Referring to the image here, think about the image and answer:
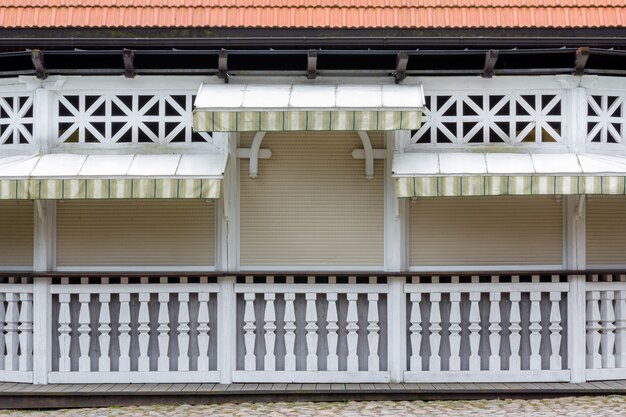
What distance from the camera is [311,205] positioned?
8.77 m

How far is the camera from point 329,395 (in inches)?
329

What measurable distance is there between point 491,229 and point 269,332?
2.45m

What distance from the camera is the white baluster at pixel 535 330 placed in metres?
8.63

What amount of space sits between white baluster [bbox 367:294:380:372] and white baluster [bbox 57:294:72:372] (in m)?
2.97

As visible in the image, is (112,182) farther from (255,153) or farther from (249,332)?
(249,332)

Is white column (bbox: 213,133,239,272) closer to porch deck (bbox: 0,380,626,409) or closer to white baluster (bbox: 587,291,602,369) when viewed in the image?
porch deck (bbox: 0,380,626,409)

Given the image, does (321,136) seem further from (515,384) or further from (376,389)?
(515,384)

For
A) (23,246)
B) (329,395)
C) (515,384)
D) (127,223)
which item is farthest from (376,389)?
Result: (23,246)

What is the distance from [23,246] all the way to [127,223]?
3.62 ft

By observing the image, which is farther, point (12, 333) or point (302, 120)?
point (12, 333)

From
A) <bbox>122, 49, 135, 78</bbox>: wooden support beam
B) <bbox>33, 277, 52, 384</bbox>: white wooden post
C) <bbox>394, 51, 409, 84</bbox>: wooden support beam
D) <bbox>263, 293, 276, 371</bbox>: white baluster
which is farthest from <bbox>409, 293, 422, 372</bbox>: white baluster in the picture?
<bbox>33, 277, 52, 384</bbox>: white wooden post

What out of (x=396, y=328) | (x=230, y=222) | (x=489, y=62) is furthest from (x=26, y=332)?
(x=489, y=62)

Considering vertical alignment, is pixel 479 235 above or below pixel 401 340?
above

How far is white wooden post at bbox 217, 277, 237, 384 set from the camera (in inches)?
339
